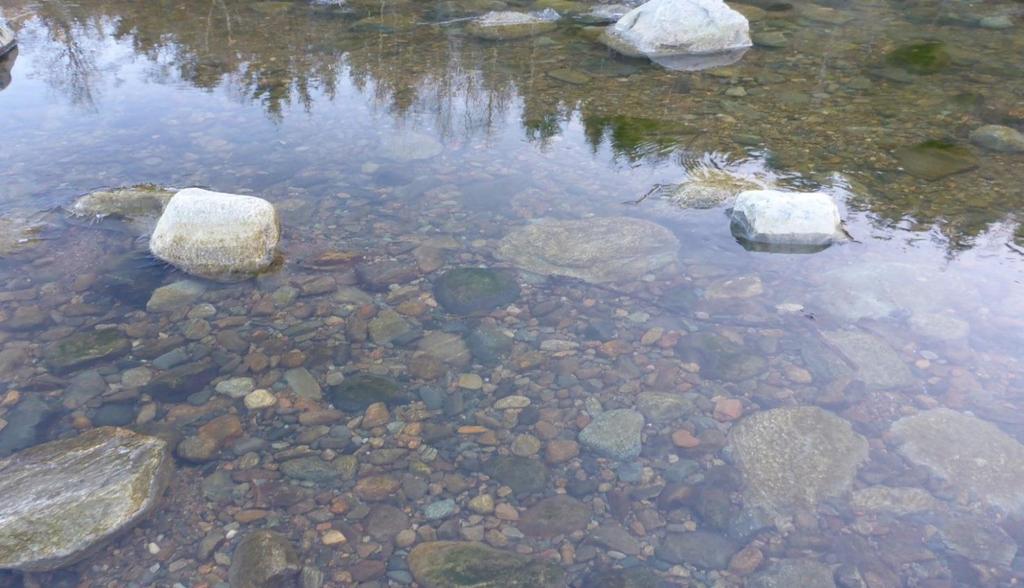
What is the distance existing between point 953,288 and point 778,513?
2.51 meters

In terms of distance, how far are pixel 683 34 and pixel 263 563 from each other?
819 cm

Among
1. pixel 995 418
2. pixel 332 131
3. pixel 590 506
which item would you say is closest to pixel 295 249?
pixel 332 131

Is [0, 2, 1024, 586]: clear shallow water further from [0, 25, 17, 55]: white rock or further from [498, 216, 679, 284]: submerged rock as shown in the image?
[0, 25, 17, 55]: white rock

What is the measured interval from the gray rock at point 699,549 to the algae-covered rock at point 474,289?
1974 mm

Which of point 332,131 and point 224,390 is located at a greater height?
point 332,131

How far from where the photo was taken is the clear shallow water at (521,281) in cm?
325

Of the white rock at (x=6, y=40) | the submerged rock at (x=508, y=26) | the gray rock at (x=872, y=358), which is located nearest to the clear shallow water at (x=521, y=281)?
the gray rock at (x=872, y=358)

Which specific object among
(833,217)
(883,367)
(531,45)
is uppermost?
(531,45)

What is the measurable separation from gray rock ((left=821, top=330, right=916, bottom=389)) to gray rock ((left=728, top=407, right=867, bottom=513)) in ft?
1.48

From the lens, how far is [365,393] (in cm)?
393

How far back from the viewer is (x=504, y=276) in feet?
16.0

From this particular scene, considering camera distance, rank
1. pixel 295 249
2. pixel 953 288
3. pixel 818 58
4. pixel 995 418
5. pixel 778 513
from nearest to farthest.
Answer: pixel 778 513
pixel 995 418
pixel 953 288
pixel 295 249
pixel 818 58

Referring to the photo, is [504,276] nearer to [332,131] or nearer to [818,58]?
[332,131]

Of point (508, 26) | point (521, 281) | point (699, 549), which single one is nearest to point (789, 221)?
point (521, 281)
